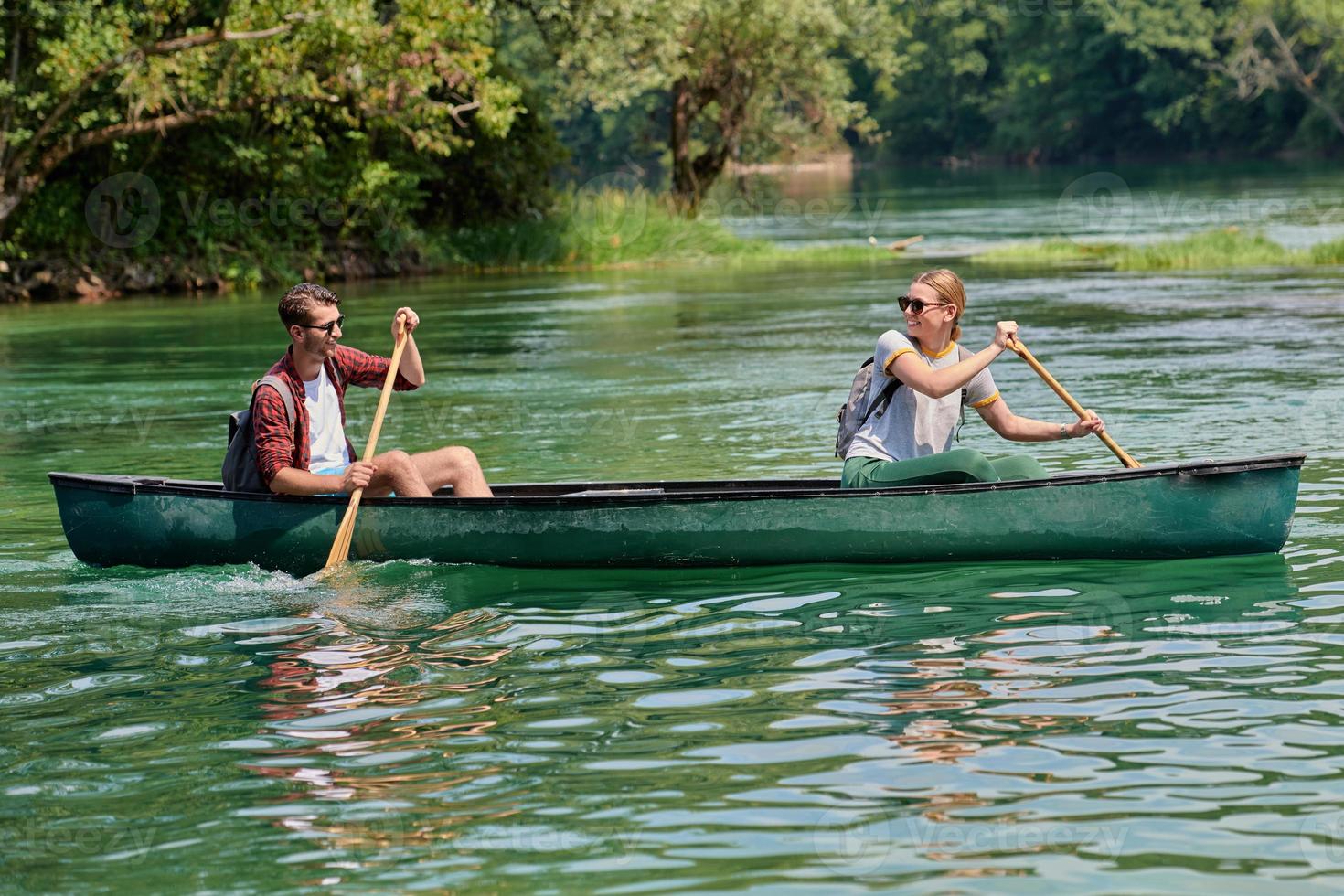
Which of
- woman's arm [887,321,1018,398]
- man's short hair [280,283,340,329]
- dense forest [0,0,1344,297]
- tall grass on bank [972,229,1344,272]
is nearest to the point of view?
woman's arm [887,321,1018,398]

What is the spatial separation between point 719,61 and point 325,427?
104 ft

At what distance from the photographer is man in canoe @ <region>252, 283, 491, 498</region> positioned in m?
8.28

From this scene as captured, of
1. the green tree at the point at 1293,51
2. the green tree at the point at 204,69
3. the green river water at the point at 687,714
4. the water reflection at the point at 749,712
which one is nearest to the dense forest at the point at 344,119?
the green tree at the point at 204,69

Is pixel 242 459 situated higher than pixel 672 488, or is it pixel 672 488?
pixel 242 459

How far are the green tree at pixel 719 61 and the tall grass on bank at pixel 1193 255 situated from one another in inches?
270

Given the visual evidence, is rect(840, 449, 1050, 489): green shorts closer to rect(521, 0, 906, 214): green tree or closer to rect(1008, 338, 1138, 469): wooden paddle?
rect(1008, 338, 1138, 469): wooden paddle

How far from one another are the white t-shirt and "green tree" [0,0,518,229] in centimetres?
1691

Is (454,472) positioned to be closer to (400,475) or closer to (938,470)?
(400,475)

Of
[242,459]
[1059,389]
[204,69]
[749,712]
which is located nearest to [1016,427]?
[1059,389]

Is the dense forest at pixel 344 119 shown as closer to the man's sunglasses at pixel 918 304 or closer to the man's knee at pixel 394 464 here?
the man's knee at pixel 394 464

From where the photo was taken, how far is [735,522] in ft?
27.6

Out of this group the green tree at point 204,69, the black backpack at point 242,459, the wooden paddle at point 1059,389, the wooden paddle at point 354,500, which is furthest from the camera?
the green tree at point 204,69

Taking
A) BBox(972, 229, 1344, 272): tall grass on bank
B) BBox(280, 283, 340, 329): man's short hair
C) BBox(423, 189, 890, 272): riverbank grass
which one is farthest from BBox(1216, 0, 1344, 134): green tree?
BBox(280, 283, 340, 329): man's short hair

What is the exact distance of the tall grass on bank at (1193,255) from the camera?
2689 centimetres
